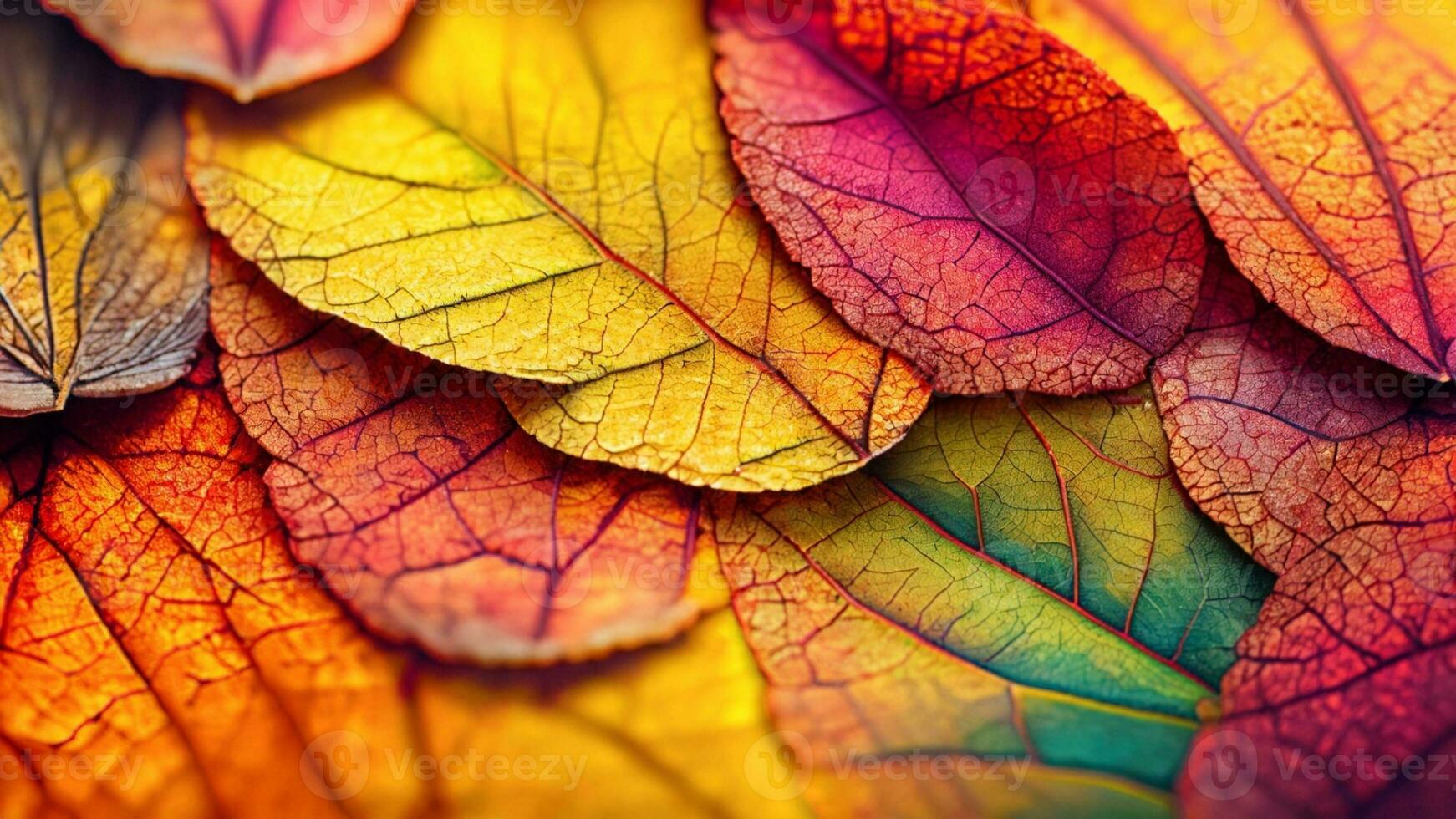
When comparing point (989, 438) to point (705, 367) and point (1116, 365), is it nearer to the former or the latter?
point (1116, 365)

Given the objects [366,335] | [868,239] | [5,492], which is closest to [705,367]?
[868,239]

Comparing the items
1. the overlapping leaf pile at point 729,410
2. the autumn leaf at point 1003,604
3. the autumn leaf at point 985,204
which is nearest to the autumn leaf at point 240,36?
the overlapping leaf pile at point 729,410

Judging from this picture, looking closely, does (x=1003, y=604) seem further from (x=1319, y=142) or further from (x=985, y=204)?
(x=1319, y=142)

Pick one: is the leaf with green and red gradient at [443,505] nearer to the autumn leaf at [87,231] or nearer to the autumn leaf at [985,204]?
the autumn leaf at [87,231]

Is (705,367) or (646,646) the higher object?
(705,367)

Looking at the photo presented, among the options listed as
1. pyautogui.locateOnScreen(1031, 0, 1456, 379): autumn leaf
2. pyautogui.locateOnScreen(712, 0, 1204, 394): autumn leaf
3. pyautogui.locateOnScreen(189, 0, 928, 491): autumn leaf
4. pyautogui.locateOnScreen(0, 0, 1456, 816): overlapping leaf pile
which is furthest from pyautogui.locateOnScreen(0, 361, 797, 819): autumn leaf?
pyautogui.locateOnScreen(1031, 0, 1456, 379): autumn leaf
